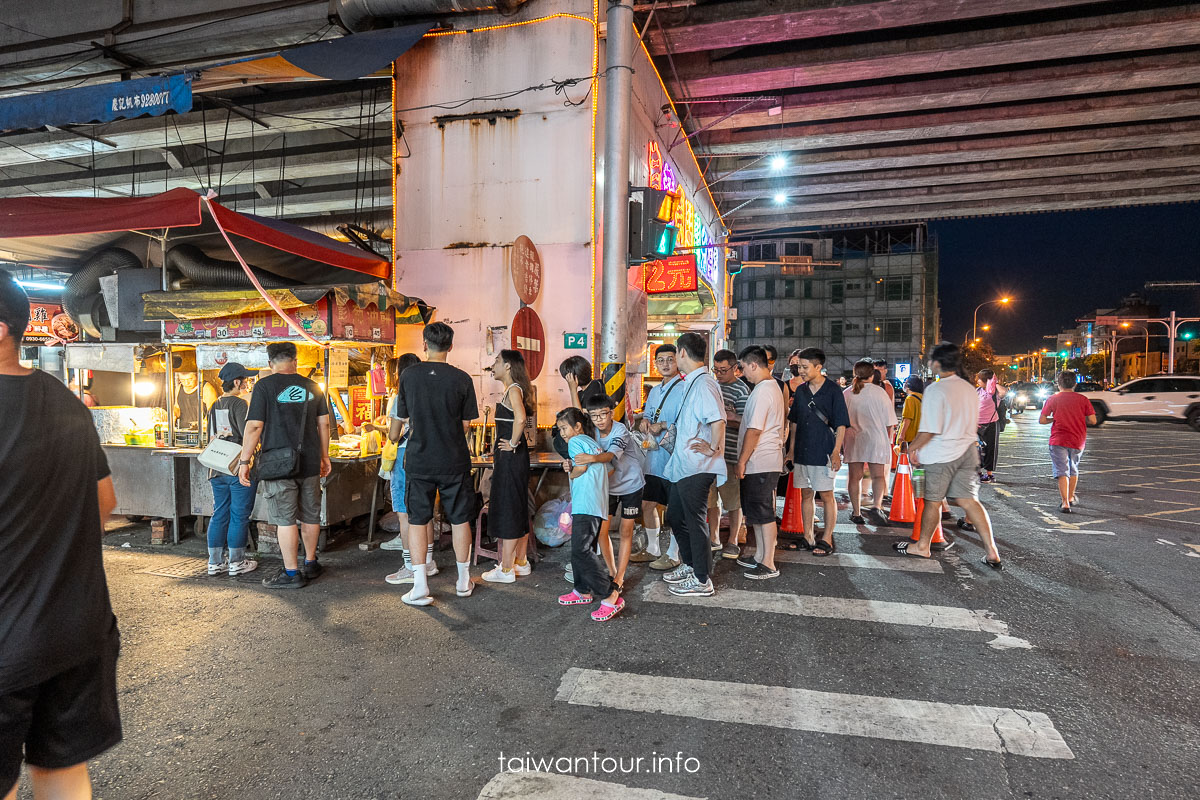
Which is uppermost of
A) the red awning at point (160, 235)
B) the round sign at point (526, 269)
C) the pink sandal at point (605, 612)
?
the red awning at point (160, 235)

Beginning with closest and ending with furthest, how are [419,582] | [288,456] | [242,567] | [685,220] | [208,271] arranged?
[419,582], [288,456], [242,567], [208,271], [685,220]

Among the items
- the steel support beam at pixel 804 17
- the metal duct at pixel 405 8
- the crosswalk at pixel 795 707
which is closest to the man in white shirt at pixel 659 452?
the crosswalk at pixel 795 707

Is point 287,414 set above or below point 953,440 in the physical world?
above

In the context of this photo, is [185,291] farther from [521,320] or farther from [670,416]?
[670,416]

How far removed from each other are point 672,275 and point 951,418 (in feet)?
19.1

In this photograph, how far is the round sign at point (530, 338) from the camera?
7.66m

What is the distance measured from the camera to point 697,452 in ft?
15.9

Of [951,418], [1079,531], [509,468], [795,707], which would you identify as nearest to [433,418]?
[509,468]

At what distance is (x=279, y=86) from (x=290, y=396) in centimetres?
860

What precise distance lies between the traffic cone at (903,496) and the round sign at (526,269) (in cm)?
525

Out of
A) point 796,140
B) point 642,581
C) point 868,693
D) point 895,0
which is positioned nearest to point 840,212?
point 796,140

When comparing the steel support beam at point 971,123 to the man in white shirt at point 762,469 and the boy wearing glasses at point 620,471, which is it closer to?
the man in white shirt at point 762,469

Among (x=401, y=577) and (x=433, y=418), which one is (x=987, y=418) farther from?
(x=401, y=577)

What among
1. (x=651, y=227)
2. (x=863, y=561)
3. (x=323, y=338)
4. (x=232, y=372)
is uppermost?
(x=651, y=227)
